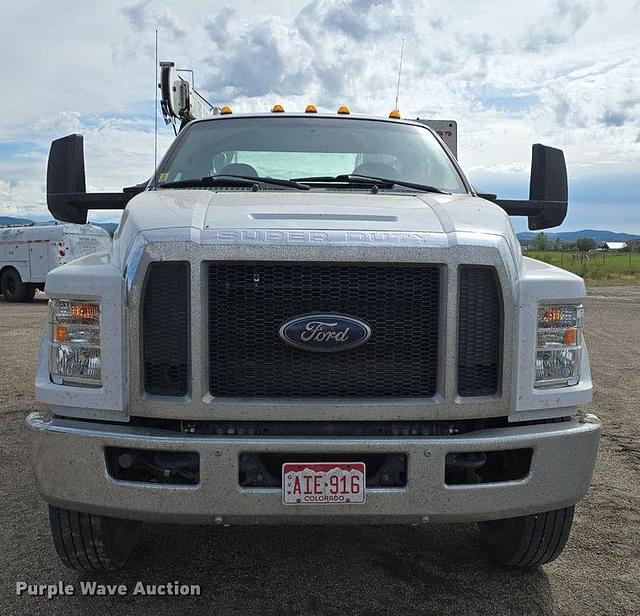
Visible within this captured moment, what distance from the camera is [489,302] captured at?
304cm

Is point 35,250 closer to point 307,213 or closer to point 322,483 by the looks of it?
point 307,213

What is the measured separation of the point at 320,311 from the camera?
9.73 ft

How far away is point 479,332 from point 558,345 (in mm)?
370

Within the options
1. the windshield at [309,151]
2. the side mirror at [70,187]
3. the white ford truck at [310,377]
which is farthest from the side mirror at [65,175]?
the white ford truck at [310,377]

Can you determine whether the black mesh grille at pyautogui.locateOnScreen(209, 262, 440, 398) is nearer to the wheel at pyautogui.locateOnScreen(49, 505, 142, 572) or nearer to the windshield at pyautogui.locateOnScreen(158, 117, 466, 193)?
the wheel at pyautogui.locateOnScreen(49, 505, 142, 572)

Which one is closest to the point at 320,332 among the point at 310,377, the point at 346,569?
the point at 310,377

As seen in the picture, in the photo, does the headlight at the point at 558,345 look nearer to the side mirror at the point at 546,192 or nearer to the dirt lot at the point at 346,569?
the dirt lot at the point at 346,569

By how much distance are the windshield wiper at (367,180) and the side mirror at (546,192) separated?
55cm

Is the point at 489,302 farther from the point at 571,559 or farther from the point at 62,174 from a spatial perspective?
the point at 62,174

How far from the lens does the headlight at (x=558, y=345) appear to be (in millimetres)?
3121

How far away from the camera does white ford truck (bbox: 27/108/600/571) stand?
2.91 metres

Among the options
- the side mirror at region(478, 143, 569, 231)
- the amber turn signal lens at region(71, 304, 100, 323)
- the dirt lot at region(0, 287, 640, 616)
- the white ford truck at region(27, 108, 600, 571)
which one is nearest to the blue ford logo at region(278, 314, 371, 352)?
the white ford truck at region(27, 108, 600, 571)

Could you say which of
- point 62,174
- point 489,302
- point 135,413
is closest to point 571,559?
point 489,302

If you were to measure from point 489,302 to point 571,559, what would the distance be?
155 centimetres
